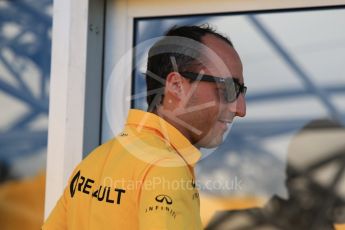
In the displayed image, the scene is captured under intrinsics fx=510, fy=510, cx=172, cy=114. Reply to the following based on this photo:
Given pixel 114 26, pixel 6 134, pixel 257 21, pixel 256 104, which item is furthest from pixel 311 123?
pixel 6 134

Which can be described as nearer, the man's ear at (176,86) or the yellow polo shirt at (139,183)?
the yellow polo shirt at (139,183)

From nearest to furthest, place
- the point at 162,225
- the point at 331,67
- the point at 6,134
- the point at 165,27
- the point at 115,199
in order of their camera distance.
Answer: the point at 162,225 → the point at 115,199 → the point at 331,67 → the point at 165,27 → the point at 6,134

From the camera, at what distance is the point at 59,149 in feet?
5.50

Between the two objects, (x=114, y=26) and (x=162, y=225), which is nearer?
(x=162, y=225)

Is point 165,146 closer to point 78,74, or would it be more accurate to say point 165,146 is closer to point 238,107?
point 238,107

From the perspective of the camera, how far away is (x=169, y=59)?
101 centimetres

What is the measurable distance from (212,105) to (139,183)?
9.4 inches

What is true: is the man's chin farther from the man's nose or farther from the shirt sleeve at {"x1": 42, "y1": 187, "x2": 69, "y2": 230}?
the shirt sleeve at {"x1": 42, "y1": 187, "x2": 69, "y2": 230}

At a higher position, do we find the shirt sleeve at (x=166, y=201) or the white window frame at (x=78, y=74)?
the white window frame at (x=78, y=74)

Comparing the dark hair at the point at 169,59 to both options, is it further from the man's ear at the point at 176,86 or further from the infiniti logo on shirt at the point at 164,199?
the infiniti logo on shirt at the point at 164,199

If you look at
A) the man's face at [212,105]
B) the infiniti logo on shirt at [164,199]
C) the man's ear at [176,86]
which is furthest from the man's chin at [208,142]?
the infiniti logo on shirt at [164,199]

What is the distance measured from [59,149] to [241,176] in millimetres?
612

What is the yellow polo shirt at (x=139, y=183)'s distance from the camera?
0.76 metres

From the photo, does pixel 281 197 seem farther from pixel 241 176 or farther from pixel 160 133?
pixel 160 133
